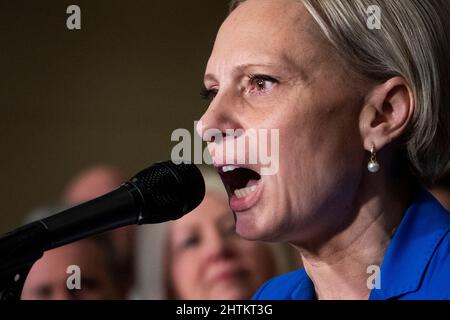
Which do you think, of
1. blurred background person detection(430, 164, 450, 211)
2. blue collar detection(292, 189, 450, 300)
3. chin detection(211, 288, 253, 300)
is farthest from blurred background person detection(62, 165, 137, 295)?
blue collar detection(292, 189, 450, 300)

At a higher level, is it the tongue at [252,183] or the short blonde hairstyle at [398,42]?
the short blonde hairstyle at [398,42]

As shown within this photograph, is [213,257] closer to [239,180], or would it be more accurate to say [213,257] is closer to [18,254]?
[239,180]

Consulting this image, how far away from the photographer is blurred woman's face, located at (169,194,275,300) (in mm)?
1589

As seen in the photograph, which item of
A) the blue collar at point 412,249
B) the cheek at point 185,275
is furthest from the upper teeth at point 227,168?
the cheek at point 185,275

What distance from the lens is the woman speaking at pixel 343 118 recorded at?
0.89 metres

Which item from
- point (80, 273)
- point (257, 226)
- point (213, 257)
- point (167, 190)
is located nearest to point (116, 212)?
point (167, 190)

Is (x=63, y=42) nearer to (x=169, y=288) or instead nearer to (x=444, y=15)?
(x=169, y=288)

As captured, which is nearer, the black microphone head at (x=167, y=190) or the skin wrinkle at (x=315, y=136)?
the black microphone head at (x=167, y=190)

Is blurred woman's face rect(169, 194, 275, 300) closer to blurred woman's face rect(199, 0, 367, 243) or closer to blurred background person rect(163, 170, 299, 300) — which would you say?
blurred background person rect(163, 170, 299, 300)

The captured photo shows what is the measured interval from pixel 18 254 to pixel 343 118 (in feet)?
1.39

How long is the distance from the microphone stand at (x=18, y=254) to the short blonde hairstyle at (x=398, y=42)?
428 millimetres

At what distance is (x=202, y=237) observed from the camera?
166 cm

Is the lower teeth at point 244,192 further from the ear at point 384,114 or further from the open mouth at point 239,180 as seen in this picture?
the ear at point 384,114
